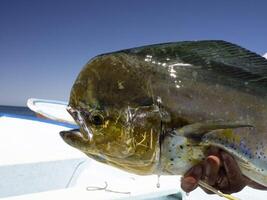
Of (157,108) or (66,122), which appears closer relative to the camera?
(157,108)

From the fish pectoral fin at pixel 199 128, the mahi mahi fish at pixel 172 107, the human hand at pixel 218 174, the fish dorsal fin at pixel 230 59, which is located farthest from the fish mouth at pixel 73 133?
the fish dorsal fin at pixel 230 59

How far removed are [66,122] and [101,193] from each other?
23.8ft

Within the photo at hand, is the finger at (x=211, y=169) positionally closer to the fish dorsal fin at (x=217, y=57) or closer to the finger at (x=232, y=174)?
the finger at (x=232, y=174)

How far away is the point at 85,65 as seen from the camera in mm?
2021

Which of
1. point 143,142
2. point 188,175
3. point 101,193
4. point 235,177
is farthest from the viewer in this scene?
point 101,193

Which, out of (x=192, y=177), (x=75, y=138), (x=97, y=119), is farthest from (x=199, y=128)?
A: (x=75, y=138)

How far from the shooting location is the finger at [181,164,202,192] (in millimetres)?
1915

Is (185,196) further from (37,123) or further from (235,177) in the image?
(37,123)

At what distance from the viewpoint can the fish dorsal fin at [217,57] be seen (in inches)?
79.2

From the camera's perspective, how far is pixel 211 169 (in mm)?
2033

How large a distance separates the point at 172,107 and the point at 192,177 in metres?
0.45

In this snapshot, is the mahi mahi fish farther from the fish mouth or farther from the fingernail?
the fingernail

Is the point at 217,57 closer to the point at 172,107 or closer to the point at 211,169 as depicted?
the point at 172,107

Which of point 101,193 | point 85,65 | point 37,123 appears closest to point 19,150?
point 101,193
